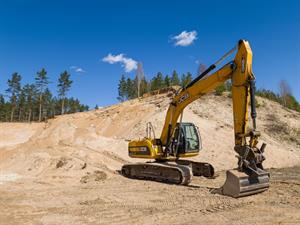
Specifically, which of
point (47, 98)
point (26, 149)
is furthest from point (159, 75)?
point (26, 149)

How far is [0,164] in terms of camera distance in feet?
49.7

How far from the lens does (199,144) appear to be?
1230 centimetres

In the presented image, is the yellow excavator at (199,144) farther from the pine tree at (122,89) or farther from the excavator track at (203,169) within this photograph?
the pine tree at (122,89)

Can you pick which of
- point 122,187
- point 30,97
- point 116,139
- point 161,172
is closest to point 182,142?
point 161,172

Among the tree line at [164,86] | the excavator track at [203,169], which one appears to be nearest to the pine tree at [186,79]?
the tree line at [164,86]

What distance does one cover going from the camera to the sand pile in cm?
1438

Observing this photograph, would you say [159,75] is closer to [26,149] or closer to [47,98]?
[47,98]

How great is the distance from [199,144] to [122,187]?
393 cm

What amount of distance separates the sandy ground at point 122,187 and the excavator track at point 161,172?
18.8 inches

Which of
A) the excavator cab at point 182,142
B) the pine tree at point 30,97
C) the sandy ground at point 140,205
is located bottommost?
the sandy ground at point 140,205

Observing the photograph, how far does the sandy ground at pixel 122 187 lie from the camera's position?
6.43 meters

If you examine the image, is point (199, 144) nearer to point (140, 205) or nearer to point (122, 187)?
point (122, 187)

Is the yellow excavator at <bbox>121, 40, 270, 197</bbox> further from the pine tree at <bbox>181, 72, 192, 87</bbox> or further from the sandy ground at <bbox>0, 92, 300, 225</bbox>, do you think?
the pine tree at <bbox>181, 72, 192, 87</bbox>

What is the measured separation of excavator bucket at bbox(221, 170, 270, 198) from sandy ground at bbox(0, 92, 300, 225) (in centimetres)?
20
